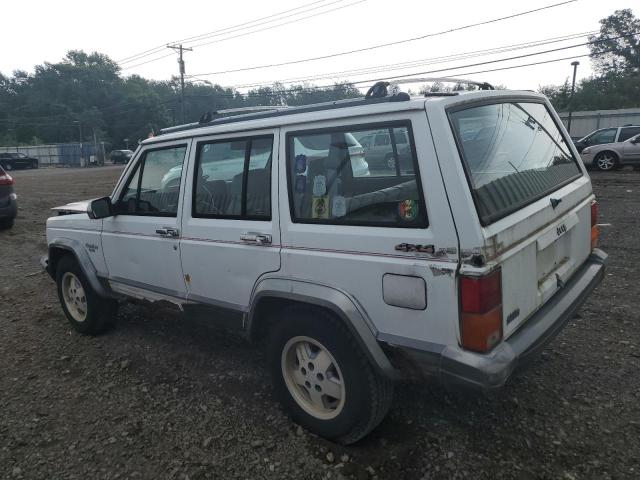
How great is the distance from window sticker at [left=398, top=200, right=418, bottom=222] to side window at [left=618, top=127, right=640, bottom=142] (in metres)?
17.4

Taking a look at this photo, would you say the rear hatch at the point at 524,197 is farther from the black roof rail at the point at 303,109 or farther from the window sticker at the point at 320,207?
the window sticker at the point at 320,207

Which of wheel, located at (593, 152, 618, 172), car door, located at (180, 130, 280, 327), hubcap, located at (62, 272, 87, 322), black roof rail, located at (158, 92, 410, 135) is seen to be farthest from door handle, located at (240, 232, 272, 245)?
wheel, located at (593, 152, 618, 172)

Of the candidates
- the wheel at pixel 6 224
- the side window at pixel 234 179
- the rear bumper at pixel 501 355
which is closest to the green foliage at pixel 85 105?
the wheel at pixel 6 224

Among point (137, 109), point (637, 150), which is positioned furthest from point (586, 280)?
point (137, 109)

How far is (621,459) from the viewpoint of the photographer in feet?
8.03

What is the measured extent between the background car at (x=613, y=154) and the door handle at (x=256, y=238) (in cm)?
1664

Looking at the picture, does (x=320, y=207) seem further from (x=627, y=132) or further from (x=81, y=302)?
(x=627, y=132)

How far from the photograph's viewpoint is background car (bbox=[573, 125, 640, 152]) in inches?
632

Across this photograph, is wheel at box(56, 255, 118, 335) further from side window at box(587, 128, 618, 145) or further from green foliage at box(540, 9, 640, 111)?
green foliage at box(540, 9, 640, 111)

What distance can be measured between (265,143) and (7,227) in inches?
392

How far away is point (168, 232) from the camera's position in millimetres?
3369

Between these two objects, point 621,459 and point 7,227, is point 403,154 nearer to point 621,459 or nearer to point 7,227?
point 621,459

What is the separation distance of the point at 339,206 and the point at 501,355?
3.63ft

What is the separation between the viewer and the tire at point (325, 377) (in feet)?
8.21
